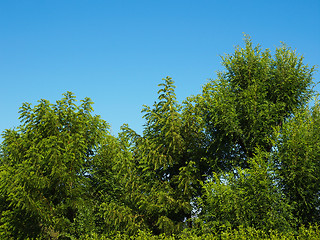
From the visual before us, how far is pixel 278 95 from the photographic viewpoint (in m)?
24.3

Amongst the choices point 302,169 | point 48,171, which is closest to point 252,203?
point 302,169

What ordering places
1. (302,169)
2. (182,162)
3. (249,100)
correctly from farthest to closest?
(182,162), (249,100), (302,169)

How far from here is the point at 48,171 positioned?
24859 mm

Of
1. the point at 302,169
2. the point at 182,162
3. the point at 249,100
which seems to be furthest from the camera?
the point at 182,162

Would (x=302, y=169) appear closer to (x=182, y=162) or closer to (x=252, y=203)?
(x=252, y=203)

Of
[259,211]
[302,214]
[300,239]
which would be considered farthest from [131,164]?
[300,239]

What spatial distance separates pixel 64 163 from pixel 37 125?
4.66 m

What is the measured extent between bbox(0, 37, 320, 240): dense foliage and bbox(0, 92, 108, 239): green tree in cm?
8

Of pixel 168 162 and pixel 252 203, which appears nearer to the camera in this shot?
pixel 252 203

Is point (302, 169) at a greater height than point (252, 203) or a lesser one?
greater

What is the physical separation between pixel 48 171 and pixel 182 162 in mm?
9770

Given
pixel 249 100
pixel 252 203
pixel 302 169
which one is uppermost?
pixel 249 100

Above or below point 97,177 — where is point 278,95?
above

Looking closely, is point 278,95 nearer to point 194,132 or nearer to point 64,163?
point 194,132
